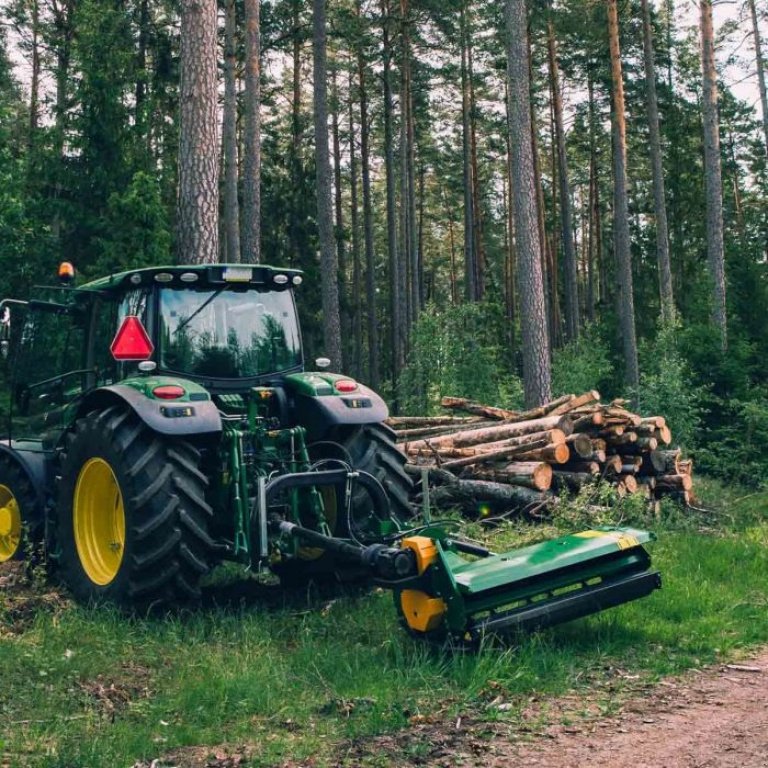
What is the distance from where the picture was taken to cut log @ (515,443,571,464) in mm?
10102

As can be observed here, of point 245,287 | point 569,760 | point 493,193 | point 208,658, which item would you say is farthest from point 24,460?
point 493,193

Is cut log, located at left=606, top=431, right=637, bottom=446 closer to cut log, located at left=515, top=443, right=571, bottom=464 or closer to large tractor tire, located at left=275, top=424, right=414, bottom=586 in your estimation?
cut log, located at left=515, top=443, right=571, bottom=464

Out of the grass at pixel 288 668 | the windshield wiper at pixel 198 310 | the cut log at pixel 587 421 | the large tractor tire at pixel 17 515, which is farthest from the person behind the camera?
the cut log at pixel 587 421

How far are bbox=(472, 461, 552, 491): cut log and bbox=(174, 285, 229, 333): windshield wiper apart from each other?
4.53 m

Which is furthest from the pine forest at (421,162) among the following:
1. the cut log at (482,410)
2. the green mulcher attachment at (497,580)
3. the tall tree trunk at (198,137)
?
the green mulcher attachment at (497,580)

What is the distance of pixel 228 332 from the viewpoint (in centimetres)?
723

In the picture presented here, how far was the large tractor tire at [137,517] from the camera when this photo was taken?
6031 millimetres

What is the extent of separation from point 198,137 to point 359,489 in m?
5.94

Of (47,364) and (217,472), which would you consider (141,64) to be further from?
(217,472)

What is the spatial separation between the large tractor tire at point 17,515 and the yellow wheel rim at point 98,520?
0.72 m

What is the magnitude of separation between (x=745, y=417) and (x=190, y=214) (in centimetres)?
910

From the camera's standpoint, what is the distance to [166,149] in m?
28.1

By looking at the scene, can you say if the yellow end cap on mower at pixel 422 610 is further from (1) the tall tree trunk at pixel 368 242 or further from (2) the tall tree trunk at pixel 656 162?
(1) the tall tree trunk at pixel 368 242

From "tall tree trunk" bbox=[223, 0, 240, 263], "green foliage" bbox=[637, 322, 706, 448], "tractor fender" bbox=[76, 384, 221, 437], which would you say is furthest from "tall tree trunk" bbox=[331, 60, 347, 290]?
"tractor fender" bbox=[76, 384, 221, 437]
